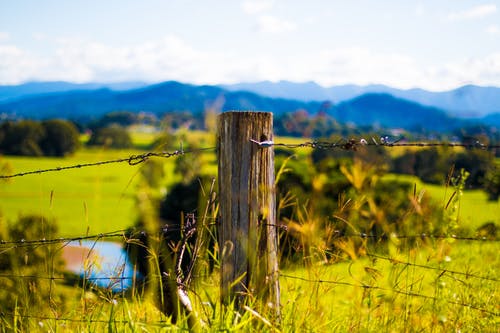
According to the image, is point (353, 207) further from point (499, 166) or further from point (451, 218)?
point (499, 166)

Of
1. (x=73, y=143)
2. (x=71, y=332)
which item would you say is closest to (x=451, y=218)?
(x=71, y=332)

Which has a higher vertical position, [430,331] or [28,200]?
[430,331]

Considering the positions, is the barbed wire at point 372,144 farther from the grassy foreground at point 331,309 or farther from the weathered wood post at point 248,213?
the grassy foreground at point 331,309

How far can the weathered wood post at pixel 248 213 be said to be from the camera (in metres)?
2.53

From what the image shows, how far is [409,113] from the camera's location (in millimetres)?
188875

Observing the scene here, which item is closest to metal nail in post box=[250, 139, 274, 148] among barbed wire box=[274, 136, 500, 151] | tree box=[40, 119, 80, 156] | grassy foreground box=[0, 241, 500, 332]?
barbed wire box=[274, 136, 500, 151]

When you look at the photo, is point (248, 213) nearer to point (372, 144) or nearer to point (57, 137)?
point (372, 144)

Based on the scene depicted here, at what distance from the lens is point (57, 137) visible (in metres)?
69.1

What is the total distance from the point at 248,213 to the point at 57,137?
7145 centimetres

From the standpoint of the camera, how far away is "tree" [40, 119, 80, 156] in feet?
212

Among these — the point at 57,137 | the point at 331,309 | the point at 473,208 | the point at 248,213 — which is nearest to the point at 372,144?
the point at 248,213

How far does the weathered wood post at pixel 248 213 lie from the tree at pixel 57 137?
62789 millimetres

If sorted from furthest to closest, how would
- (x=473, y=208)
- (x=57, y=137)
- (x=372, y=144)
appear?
(x=57, y=137) → (x=473, y=208) → (x=372, y=144)

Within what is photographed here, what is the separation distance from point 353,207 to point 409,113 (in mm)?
196174
